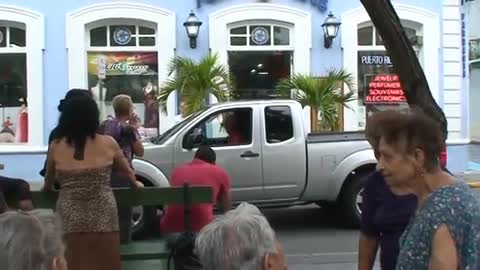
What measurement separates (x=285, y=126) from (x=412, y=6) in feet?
25.8

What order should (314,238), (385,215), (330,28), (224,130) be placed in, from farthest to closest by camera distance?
(330,28) < (224,130) < (314,238) < (385,215)

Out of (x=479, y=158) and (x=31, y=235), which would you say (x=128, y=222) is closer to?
(x=31, y=235)

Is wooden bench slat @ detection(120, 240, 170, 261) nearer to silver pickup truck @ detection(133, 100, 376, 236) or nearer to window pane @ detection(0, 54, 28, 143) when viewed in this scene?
silver pickup truck @ detection(133, 100, 376, 236)

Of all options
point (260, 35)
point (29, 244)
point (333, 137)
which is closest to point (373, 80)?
point (260, 35)

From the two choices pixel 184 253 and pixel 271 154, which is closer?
pixel 184 253

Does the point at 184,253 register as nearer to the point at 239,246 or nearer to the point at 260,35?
the point at 239,246

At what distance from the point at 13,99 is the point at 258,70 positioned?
16.9 ft

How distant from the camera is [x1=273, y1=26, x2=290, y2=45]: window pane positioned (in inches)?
713

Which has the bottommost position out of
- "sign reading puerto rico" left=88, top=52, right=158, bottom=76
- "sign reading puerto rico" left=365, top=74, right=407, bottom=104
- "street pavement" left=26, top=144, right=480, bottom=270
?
"street pavement" left=26, top=144, right=480, bottom=270

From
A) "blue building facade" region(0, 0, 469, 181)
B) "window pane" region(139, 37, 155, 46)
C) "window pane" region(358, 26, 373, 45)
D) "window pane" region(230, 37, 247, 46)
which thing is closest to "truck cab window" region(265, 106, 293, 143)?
"blue building facade" region(0, 0, 469, 181)

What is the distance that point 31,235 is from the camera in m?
2.59

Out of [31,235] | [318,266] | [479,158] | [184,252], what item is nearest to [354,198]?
[318,266]

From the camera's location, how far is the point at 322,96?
15.9m

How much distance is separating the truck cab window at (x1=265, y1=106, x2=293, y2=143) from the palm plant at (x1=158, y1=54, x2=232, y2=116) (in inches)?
156
